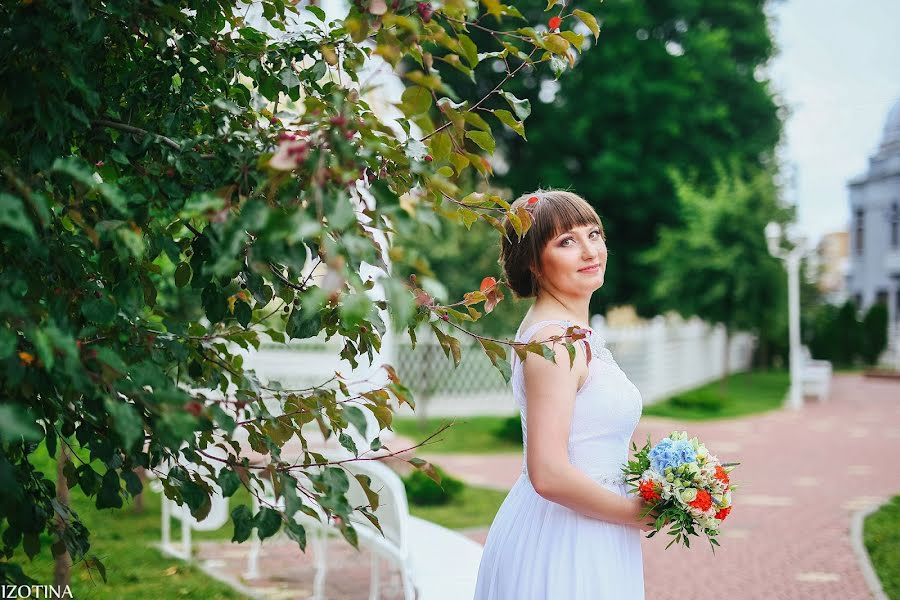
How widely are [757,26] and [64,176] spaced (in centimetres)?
2511

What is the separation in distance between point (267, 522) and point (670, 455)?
1229mm

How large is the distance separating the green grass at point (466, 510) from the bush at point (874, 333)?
25.5 m

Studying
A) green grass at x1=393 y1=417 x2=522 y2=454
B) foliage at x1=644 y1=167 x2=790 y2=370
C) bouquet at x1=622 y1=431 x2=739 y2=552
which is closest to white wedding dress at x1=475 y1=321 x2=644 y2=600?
bouquet at x1=622 y1=431 x2=739 y2=552

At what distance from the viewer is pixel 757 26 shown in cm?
2406

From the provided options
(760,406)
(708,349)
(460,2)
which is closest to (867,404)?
(760,406)

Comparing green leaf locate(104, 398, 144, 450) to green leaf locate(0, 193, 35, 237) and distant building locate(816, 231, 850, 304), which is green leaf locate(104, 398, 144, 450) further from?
distant building locate(816, 231, 850, 304)

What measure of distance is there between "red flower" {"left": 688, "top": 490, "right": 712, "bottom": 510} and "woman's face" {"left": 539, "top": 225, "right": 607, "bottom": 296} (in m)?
0.65

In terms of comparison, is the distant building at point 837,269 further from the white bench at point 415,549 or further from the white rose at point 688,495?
the white rose at point 688,495

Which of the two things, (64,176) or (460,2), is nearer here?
(460,2)

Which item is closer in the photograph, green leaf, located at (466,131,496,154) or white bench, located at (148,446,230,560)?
green leaf, located at (466,131,496,154)

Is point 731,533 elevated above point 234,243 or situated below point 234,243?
below

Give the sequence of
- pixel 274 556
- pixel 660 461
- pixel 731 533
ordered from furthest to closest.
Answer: pixel 731 533
pixel 274 556
pixel 660 461

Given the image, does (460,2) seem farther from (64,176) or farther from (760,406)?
(760,406)

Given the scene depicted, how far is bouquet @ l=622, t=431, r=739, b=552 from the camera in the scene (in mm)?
2480
